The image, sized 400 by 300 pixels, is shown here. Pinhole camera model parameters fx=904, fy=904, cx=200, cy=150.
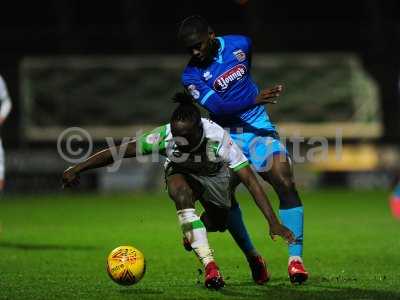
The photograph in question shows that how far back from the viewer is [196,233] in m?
7.11

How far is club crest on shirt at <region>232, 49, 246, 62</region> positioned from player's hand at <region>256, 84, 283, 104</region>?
682 millimetres

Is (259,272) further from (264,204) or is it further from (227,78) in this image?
(227,78)

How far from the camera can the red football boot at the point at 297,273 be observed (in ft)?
23.8

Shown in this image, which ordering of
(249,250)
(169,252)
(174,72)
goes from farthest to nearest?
(174,72) < (169,252) < (249,250)

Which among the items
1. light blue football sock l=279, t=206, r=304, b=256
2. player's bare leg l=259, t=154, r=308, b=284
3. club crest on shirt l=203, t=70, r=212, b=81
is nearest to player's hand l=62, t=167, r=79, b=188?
club crest on shirt l=203, t=70, r=212, b=81

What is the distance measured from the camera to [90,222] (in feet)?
48.1

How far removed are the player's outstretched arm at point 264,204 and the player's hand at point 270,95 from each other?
2.10ft

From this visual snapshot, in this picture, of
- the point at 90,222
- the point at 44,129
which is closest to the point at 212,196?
the point at 90,222

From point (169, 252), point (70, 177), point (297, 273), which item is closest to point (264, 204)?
point (297, 273)

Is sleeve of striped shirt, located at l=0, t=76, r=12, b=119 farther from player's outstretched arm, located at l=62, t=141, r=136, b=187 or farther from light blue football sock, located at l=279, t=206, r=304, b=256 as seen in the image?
light blue football sock, located at l=279, t=206, r=304, b=256

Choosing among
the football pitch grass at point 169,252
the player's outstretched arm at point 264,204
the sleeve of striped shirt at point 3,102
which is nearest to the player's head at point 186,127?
the player's outstretched arm at point 264,204

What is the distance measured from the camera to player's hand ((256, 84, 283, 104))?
7.27 metres

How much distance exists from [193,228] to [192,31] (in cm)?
166

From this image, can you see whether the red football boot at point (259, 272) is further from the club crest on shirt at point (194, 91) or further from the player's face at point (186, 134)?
the club crest on shirt at point (194, 91)
